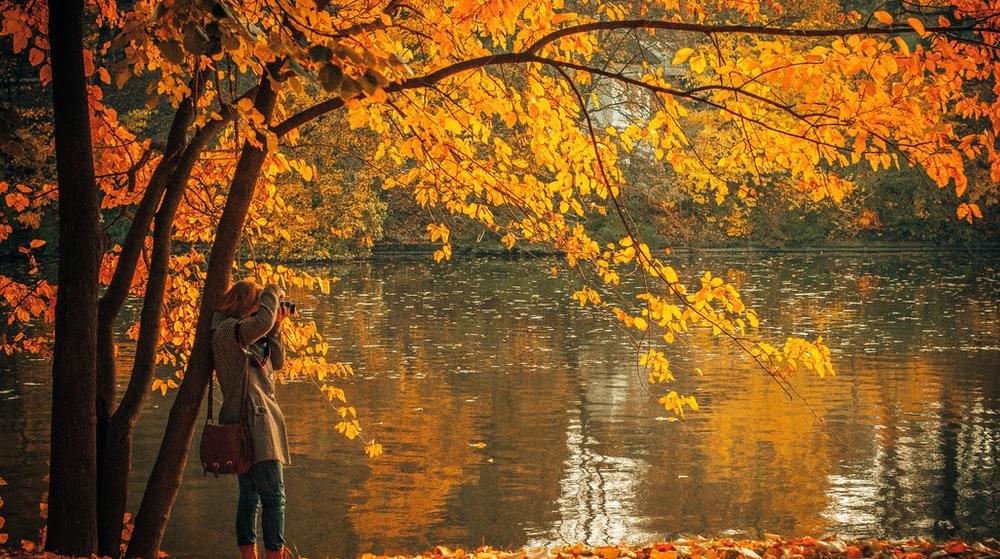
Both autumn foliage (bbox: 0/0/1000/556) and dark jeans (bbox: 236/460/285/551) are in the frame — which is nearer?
autumn foliage (bbox: 0/0/1000/556)

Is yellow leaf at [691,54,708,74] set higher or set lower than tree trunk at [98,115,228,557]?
higher

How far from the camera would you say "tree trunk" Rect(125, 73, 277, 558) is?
263 inches

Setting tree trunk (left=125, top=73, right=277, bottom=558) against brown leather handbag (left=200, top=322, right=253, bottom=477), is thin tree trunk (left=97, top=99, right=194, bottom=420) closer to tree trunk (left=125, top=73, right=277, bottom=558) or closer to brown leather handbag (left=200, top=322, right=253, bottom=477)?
tree trunk (left=125, top=73, right=277, bottom=558)

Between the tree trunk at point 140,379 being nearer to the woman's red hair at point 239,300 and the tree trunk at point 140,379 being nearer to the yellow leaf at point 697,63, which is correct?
the woman's red hair at point 239,300

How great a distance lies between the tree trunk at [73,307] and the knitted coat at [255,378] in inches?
30.9

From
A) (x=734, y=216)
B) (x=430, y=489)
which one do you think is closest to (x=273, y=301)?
(x=430, y=489)

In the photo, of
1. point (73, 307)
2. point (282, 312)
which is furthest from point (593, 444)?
point (73, 307)

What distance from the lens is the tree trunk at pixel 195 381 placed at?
6.68 m

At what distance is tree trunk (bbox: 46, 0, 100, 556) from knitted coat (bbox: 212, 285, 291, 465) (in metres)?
0.79

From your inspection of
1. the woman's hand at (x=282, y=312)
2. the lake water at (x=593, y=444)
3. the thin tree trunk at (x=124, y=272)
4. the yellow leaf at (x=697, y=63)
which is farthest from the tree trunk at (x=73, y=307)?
the yellow leaf at (x=697, y=63)

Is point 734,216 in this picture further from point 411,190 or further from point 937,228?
point 411,190

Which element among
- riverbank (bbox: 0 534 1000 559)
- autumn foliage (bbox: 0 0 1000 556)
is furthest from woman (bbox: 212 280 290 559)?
riverbank (bbox: 0 534 1000 559)

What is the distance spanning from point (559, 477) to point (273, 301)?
461cm

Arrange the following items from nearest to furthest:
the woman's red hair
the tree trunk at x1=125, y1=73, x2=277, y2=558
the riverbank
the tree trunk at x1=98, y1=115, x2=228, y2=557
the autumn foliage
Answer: the autumn foliage, the riverbank, the woman's red hair, the tree trunk at x1=125, y1=73, x2=277, y2=558, the tree trunk at x1=98, y1=115, x2=228, y2=557
